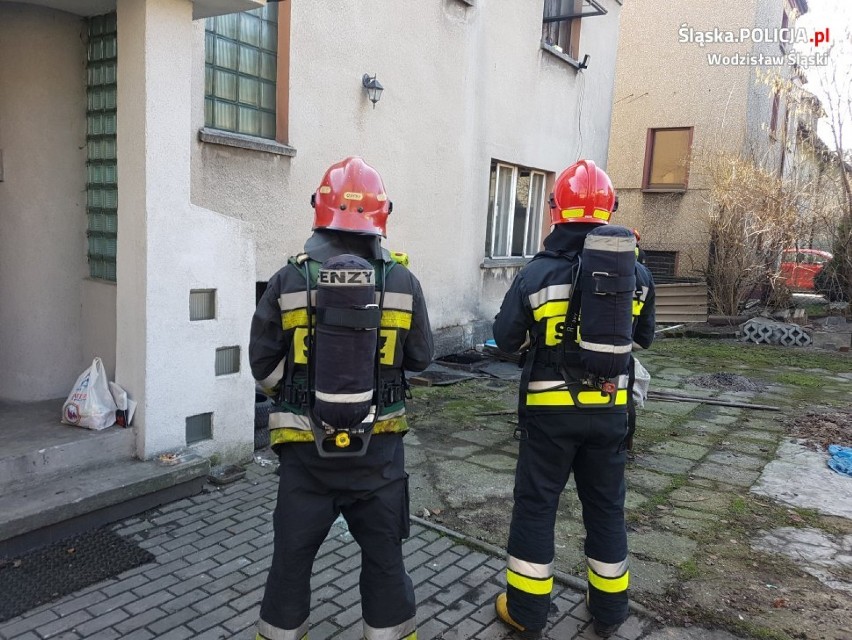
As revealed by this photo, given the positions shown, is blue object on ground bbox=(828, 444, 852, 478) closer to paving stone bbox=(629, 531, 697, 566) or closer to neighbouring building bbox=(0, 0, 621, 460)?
paving stone bbox=(629, 531, 697, 566)

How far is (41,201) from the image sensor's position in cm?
492

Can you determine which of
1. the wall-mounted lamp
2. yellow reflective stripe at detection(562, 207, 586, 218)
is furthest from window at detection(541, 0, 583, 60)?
yellow reflective stripe at detection(562, 207, 586, 218)

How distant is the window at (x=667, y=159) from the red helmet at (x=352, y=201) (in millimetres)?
16776

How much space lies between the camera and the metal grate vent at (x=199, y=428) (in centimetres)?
479

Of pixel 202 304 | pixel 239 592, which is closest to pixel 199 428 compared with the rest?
pixel 202 304

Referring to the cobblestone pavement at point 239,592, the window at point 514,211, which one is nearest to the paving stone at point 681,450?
the cobblestone pavement at point 239,592

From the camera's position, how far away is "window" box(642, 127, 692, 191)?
1788 cm

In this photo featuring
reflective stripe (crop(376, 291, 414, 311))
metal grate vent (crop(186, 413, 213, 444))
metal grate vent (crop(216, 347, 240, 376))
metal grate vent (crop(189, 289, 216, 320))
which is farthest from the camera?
metal grate vent (crop(216, 347, 240, 376))

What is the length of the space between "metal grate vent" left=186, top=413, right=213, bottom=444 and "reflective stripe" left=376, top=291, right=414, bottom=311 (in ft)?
8.83

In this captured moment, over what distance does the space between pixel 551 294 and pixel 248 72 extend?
14.3 feet

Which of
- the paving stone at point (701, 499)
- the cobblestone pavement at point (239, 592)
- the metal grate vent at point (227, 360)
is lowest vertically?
the cobblestone pavement at point (239, 592)

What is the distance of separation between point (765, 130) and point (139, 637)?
62.3 ft

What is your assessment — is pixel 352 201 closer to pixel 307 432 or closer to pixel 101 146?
pixel 307 432

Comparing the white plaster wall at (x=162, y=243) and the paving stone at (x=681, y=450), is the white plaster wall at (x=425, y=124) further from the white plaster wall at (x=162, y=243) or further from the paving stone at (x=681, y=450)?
the paving stone at (x=681, y=450)
